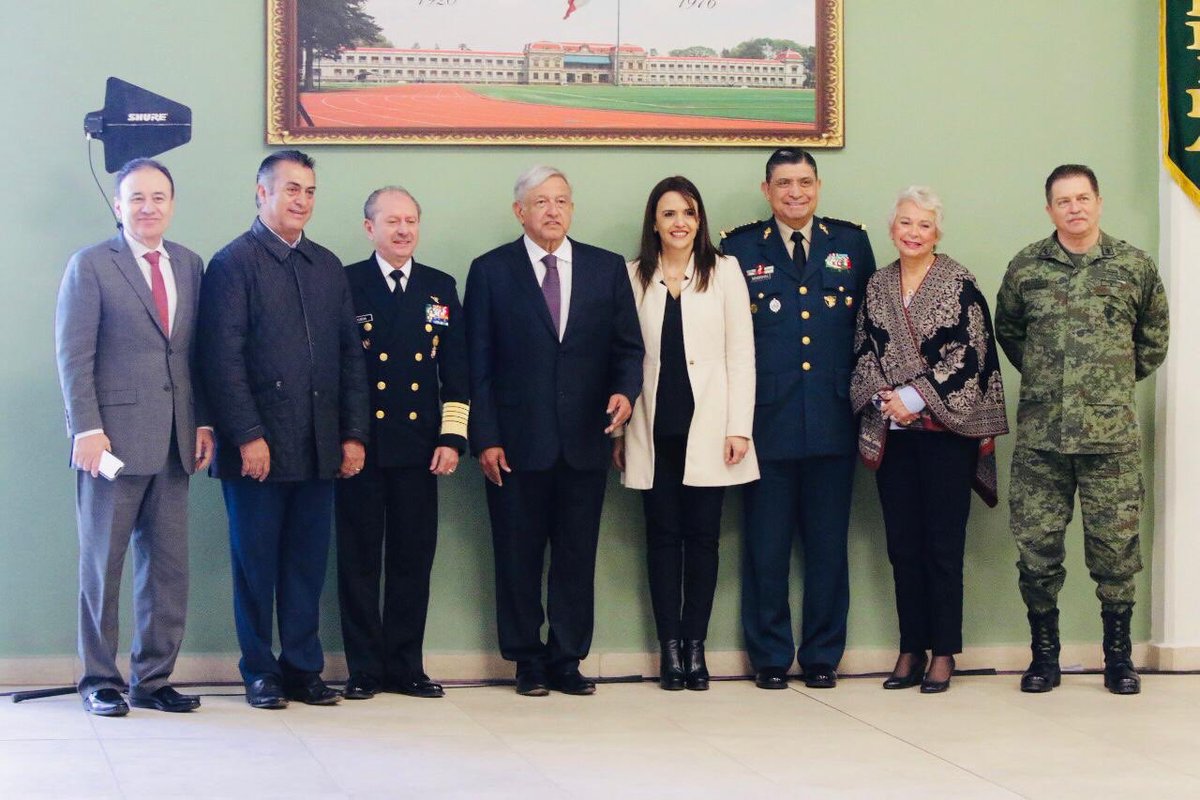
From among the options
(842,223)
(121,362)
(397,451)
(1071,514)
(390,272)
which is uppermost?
(842,223)

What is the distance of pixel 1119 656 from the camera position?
4.34 meters

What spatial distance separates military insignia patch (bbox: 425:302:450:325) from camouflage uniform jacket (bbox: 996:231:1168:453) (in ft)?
5.55

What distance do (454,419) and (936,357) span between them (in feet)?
4.65

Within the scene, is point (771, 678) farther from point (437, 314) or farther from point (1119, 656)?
point (437, 314)

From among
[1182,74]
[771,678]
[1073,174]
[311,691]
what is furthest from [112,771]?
[1182,74]

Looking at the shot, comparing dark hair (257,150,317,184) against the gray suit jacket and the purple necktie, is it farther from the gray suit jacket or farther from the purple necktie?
the purple necktie

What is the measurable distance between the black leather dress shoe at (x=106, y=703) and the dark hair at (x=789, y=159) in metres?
2.39

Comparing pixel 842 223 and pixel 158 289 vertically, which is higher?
pixel 842 223

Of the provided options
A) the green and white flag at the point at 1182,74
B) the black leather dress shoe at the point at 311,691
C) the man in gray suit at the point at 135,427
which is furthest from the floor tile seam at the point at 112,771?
the green and white flag at the point at 1182,74

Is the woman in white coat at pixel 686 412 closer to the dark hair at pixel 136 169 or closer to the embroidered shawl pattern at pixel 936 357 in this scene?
the embroidered shawl pattern at pixel 936 357

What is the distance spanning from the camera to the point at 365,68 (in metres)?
4.59

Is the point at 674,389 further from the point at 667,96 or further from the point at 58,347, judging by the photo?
the point at 58,347

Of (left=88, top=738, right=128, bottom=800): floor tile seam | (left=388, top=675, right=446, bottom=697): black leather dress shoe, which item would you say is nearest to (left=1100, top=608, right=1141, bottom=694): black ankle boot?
(left=388, top=675, right=446, bottom=697): black leather dress shoe

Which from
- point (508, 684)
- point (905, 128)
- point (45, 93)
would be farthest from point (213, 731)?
point (905, 128)
